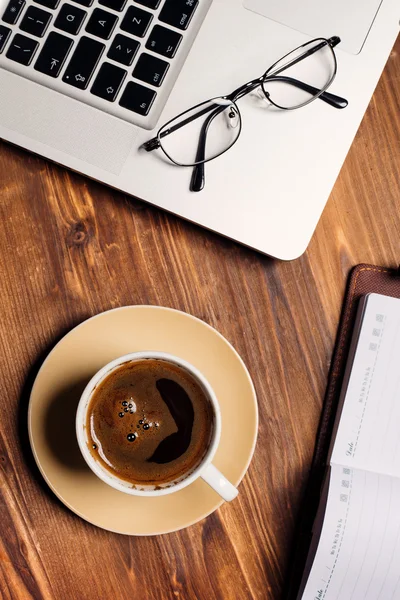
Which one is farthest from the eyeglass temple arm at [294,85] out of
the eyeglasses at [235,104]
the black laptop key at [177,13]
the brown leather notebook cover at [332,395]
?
the brown leather notebook cover at [332,395]

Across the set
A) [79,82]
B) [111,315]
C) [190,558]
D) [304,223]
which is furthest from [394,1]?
[190,558]

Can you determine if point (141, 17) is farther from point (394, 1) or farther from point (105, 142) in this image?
point (394, 1)

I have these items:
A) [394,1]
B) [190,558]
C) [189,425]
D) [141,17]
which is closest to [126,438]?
[189,425]

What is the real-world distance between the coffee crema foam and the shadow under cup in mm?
12

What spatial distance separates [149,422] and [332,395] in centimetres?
24

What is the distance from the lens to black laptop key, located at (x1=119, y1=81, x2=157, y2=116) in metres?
0.71

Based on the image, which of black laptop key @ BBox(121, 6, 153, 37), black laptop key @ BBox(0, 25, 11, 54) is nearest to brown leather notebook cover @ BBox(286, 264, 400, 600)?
black laptop key @ BBox(121, 6, 153, 37)

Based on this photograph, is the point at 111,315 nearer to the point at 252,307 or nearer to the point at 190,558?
the point at 252,307

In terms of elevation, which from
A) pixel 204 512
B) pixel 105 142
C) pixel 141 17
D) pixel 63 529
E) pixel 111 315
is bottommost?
pixel 63 529

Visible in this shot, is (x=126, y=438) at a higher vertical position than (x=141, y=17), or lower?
lower

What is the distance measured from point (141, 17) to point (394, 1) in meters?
0.32

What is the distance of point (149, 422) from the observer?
2.29ft

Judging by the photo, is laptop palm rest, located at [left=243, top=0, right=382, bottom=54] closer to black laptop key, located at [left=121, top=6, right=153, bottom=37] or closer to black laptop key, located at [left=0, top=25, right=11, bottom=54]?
black laptop key, located at [left=121, top=6, right=153, bottom=37]

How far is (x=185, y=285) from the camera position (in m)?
0.77
